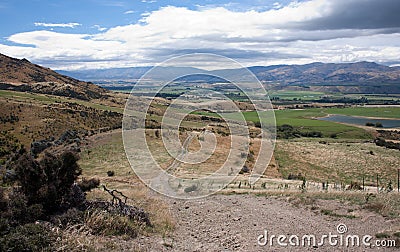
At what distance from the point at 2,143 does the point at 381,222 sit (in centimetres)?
4889

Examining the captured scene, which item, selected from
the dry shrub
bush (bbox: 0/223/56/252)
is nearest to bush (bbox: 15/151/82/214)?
the dry shrub

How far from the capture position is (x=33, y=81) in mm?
135625

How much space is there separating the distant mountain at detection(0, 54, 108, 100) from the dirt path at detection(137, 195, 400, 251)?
354 feet

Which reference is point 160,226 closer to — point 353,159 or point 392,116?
point 353,159

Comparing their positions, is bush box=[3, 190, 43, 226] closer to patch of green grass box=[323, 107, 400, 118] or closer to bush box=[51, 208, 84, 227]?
bush box=[51, 208, 84, 227]

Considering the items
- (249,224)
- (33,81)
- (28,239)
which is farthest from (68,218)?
(33,81)

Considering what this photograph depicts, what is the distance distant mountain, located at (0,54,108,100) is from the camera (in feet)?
372

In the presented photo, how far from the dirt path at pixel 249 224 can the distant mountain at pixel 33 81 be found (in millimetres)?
107772

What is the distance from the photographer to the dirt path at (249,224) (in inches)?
408

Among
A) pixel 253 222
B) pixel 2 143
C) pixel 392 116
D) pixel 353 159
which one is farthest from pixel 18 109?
pixel 392 116

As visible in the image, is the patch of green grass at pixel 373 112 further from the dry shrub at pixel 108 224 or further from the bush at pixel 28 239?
the bush at pixel 28 239

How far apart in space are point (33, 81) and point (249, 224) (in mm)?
142142

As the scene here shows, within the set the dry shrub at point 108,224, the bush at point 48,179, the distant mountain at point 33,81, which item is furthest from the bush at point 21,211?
the distant mountain at point 33,81

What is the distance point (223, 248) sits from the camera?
34.1 feet
